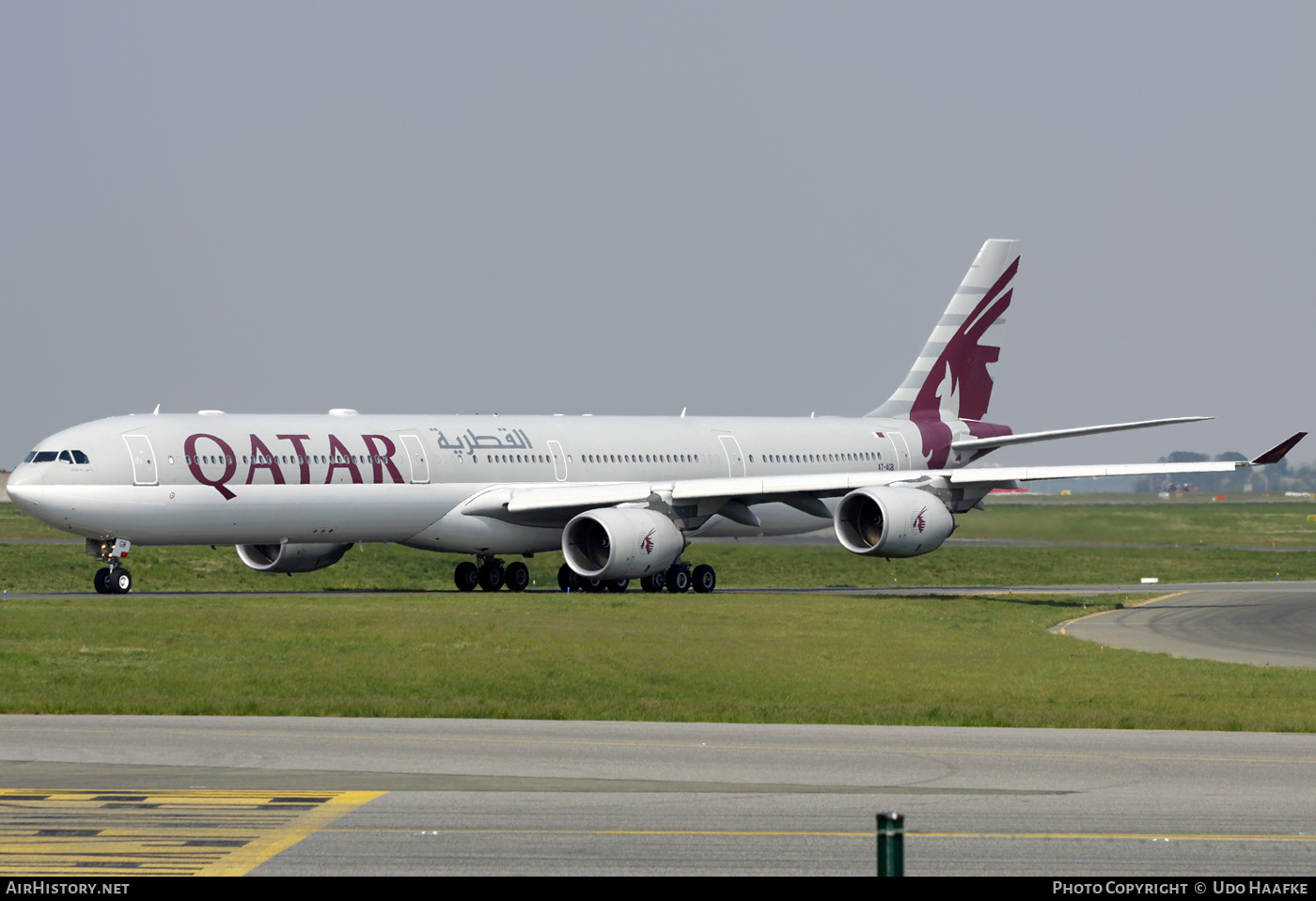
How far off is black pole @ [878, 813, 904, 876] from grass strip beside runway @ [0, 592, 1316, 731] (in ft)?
41.5

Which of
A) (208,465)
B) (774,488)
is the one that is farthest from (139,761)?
(774,488)

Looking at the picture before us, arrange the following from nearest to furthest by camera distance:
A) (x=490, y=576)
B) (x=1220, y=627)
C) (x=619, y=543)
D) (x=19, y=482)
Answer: (x=1220, y=627) → (x=19, y=482) → (x=619, y=543) → (x=490, y=576)

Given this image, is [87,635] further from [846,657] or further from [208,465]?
[846,657]

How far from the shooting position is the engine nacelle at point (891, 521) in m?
41.5

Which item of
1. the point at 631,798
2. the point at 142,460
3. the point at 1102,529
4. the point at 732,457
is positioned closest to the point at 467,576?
the point at 732,457

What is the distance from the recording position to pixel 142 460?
3822cm

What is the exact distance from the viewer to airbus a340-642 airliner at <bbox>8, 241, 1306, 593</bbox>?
126 ft

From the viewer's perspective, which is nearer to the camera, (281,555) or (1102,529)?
(281,555)

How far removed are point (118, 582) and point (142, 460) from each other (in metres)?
3.83

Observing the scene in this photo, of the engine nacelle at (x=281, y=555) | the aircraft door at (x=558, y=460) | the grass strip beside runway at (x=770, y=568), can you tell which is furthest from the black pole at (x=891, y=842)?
the grass strip beside runway at (x=770, y=568)

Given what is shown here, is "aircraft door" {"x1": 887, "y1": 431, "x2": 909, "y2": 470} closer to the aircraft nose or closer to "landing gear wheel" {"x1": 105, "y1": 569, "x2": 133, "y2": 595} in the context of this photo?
"landing gear wheel" {"x1": 105, "y1": 569, "x2": 133, "y2": 595}

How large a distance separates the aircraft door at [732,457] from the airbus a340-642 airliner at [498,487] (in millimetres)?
42

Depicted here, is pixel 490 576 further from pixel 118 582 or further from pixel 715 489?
pixel 118 582

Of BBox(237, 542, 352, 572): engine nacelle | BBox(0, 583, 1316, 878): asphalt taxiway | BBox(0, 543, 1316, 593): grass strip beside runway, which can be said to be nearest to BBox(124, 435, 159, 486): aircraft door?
BBox(237, 542, 352, 572): engine nacelle
